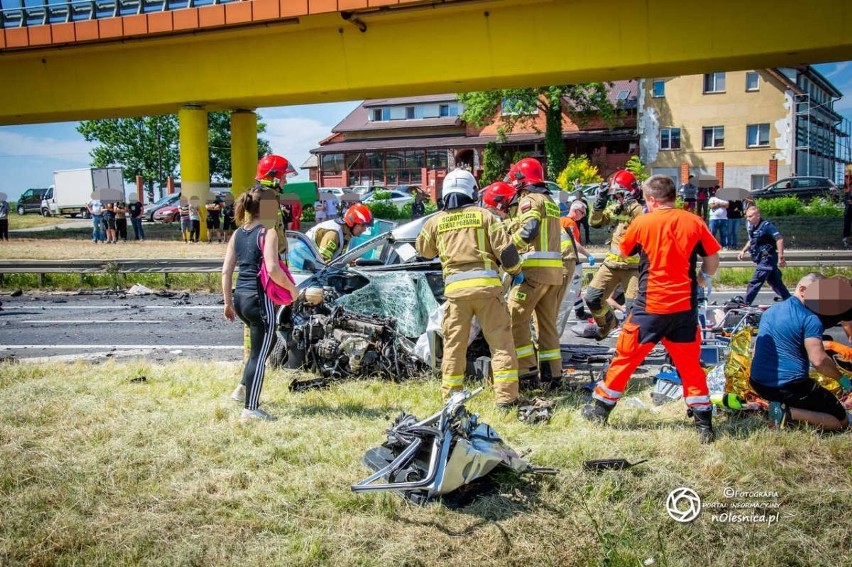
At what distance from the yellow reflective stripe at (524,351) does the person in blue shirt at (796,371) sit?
1.87 meters

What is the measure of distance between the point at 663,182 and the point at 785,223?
19681 mm

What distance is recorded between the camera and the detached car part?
3721 mm

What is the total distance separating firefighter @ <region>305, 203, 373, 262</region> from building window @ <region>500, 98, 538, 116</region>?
3262cm

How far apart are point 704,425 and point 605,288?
2.92 m

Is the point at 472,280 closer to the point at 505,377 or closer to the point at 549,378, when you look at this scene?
the point at 505,377

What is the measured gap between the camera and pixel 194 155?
21.7 meters

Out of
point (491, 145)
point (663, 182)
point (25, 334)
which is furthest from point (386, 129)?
point (663, 182)

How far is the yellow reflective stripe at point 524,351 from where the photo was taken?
19.7ft

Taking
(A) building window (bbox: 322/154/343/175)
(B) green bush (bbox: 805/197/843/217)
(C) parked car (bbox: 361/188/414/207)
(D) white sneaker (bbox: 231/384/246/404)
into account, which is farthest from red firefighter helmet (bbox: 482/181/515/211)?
(A) building window (bbox: 322/154/343/175)

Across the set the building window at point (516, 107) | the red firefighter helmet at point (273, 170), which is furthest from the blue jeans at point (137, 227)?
the building window at point (516, 107)

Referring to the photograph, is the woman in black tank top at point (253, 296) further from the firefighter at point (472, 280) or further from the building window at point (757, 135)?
the building window at point (757, 135)

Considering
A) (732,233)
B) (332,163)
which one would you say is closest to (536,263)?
(732,233)

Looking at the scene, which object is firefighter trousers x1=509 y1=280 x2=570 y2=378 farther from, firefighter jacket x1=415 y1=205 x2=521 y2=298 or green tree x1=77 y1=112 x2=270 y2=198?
green tree x1=77 y1=112 x2=270 y2=198

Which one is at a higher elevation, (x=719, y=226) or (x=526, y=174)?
(x=526, y=174)
